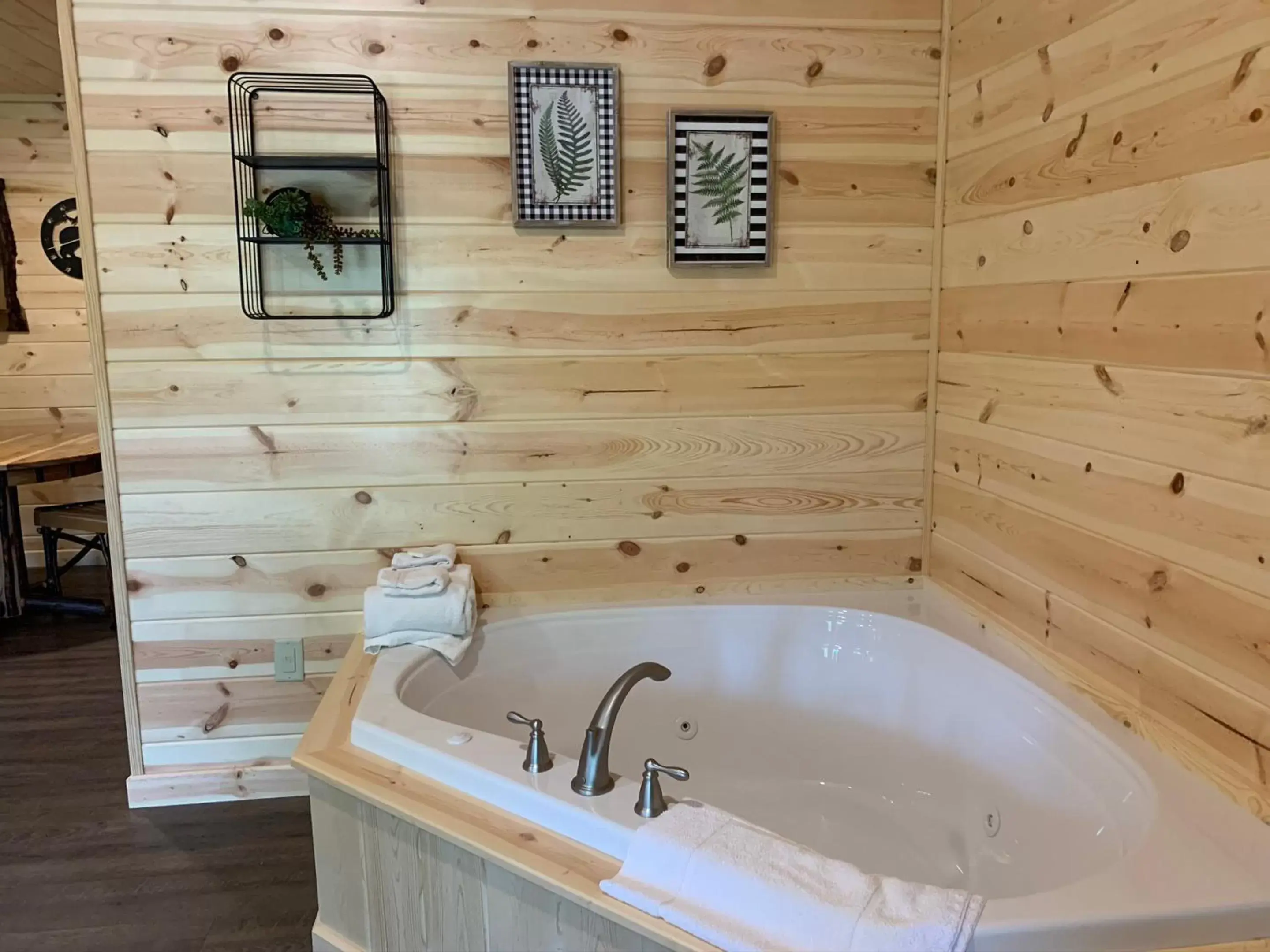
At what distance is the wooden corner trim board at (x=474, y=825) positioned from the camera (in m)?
1.34

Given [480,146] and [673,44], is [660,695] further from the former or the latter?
[673,44]

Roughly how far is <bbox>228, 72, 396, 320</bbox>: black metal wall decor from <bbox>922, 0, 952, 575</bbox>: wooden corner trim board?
1.39m

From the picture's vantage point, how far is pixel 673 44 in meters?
2.36

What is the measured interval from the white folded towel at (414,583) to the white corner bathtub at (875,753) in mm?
141

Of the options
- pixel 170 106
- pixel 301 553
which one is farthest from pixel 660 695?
pixel 170 106

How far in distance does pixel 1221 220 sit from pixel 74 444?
14.1 feet

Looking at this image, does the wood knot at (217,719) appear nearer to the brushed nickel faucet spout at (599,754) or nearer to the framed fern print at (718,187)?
the brushed nickel faucet spout at (599,754)

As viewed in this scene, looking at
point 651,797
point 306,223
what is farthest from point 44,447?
point 651,797

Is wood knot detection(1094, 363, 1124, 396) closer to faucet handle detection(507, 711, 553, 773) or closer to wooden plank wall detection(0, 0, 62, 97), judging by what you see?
faucet handle detection(507, 711, 553, 773)

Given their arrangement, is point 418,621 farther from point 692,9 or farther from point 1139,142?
point 1139,142

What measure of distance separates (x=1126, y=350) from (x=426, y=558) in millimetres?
1619

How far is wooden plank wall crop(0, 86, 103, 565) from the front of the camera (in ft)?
15.4

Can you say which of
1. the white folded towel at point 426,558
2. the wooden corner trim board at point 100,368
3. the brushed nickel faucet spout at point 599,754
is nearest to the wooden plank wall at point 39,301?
the wooden corner trim board at point 100,368

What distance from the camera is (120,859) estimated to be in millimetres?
2273
